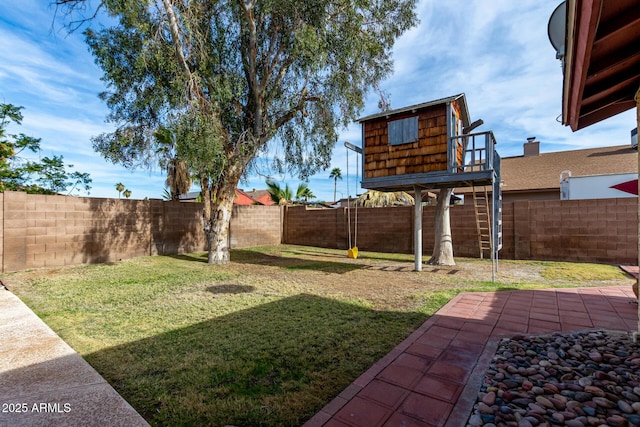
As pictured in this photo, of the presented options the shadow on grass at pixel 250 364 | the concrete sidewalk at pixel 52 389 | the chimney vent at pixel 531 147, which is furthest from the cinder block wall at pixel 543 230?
the concrete sidewalk at pixel 52 389

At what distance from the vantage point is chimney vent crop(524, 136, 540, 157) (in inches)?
623

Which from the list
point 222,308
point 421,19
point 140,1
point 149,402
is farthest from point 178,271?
point 421,19

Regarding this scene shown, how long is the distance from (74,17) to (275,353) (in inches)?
349

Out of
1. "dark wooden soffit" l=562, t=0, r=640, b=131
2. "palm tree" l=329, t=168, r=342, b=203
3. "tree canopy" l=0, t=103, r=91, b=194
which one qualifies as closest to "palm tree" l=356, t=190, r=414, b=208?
"palm tree" l=329, t=168, r=342, b=203

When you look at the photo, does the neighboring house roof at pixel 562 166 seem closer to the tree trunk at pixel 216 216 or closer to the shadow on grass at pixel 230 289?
the tree trunk at pixel 216 216

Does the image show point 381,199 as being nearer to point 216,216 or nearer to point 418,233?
point 418,233

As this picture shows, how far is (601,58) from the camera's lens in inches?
91.2

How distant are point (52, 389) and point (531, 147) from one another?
20.0 metres

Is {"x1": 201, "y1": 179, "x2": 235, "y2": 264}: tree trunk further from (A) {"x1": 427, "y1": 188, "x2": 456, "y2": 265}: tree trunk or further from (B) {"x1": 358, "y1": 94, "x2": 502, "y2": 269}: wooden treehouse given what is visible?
(A) {"x1": 427, "y1": 188, "x2": 456, "y2": 265}: tree trunk

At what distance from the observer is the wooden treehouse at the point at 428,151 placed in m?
6.32

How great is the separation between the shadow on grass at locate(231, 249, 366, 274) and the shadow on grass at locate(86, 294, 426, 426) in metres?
3.77

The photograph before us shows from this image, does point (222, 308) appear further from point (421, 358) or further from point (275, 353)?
point (421, 358)

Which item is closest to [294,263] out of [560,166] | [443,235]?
[443,235]

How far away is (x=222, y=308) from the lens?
13.8 ft
